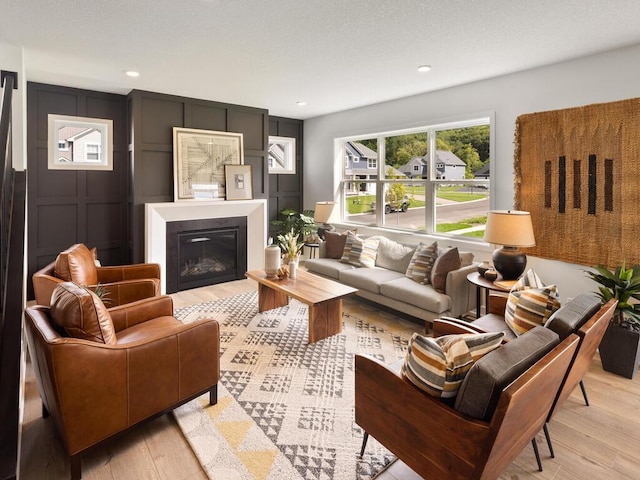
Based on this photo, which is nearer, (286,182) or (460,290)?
(460,290)

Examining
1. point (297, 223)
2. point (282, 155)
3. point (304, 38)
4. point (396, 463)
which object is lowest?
point (396, 463)

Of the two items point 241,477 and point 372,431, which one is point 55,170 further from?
point 372,431

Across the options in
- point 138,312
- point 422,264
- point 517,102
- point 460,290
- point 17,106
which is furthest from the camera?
point 422,264

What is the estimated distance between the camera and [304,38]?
9.72 ft

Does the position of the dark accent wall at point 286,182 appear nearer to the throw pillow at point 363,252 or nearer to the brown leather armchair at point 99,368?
the throw pillow at point 363,252

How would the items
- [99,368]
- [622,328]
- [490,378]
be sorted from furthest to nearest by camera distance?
1. [622,328]
2. [99,368]
3. [490,378]

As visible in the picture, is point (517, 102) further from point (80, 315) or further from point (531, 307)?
point (80, 315)

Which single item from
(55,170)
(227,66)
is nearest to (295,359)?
(227,66)

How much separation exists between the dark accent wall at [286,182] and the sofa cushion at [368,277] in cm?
250

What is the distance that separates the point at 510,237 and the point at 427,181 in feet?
6.22

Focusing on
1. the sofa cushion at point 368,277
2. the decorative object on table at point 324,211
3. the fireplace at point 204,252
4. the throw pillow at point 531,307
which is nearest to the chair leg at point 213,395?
the throw pillow at point 531,307

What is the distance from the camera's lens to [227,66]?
3.70 meters

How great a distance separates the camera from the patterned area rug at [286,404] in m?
1.96

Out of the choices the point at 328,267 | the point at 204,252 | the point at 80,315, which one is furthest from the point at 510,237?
the point at 204,252
